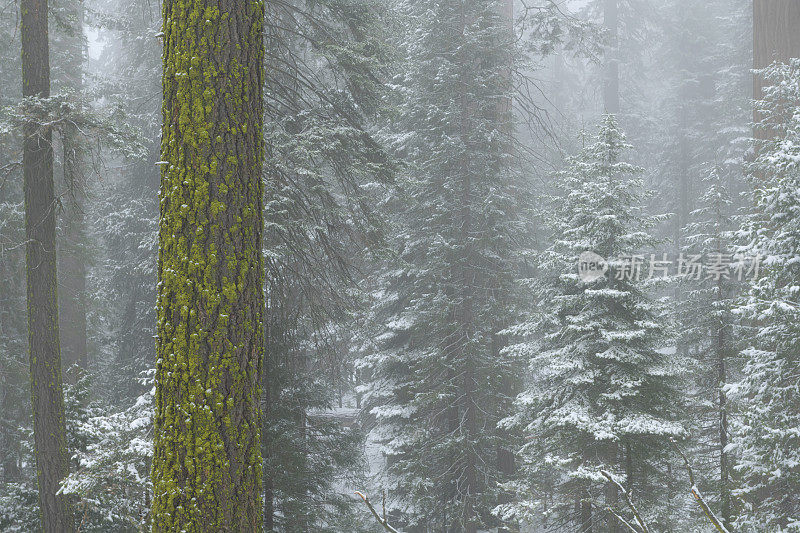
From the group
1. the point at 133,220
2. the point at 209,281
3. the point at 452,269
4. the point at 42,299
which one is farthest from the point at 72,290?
the point at 209,281

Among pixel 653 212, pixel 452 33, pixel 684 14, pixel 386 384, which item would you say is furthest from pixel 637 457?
pixel 684 14

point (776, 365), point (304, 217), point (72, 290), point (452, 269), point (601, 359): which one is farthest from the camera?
point (72, 290)

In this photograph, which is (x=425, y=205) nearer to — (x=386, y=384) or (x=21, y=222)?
(x=386, y=384)

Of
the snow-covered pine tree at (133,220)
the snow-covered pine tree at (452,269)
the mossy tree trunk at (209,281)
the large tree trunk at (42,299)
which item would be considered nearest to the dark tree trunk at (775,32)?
the snow-covered pine tree at (452,269)

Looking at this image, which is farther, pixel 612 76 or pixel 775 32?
pixel 612 76

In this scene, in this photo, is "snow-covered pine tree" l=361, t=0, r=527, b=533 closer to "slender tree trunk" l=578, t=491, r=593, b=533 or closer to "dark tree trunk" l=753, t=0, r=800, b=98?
"slender tree trunk" l=578, t=491, r=593, b=533

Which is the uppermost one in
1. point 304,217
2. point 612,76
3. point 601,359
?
point 612,76

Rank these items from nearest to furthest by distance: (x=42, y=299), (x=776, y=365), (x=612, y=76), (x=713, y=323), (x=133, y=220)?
(x=776, y=365), (x=42, y=299), (x=713, y=323), (x=133, y=220), (x=612, y=76)

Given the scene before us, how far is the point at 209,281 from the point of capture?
3.07 metres

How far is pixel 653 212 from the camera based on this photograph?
1200 inches

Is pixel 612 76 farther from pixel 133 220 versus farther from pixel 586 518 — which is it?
pixel 586 518

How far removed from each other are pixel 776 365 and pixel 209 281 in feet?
26.2

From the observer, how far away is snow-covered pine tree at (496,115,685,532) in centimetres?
966

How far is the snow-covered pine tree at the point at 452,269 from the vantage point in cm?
1328
